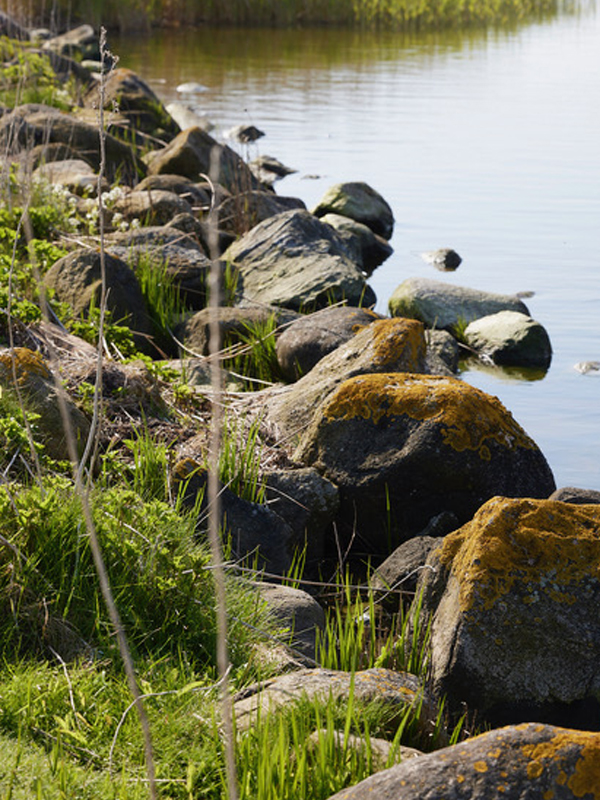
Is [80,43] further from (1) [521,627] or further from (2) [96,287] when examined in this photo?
(1) [521,627]

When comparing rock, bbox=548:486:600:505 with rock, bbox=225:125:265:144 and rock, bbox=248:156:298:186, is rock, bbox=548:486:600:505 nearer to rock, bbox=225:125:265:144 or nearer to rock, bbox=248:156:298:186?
rock, bbox=248:156:298:186

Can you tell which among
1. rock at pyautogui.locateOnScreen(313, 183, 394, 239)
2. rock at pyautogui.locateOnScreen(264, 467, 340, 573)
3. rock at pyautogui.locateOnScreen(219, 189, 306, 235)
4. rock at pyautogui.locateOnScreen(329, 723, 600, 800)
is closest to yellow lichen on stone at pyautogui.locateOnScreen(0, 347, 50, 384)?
rock at pyautogui.locateOnScreen(264, 467, 340, 573)

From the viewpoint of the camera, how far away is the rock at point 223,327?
785 centimetres

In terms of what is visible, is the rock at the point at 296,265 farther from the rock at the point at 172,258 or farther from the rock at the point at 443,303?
the rock at the point at 172,258

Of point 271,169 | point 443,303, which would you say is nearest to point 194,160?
point 271,169

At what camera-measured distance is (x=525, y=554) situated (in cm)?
412

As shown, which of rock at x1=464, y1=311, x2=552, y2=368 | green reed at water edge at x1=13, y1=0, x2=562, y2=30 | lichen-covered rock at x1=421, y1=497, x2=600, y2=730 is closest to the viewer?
lichen-covered rock at x1=421, y1=497, x2=600, y2=730

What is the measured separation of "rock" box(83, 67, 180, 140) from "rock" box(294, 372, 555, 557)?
11.3m

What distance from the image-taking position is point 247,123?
770 inches

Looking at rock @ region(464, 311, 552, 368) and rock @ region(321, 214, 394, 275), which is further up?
rock @ region(321, 214, 394, 275)

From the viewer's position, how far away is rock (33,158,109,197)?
418 inches

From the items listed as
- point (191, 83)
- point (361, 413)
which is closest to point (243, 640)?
point (361, 413)

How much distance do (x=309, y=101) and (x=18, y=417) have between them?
18.9 metres

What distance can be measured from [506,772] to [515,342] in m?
7.65
